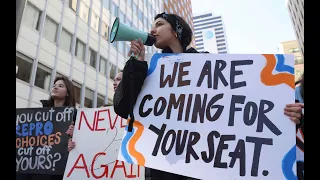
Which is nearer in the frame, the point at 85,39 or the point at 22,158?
the point at 22,158

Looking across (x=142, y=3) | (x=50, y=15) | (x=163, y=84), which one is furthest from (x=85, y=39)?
(x=163, y=84)

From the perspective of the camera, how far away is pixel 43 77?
46.6ft

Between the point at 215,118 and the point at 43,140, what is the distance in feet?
6.02

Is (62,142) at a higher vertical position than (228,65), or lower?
lower

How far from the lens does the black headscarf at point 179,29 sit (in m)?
1.95

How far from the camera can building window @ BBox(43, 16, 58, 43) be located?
15.0m

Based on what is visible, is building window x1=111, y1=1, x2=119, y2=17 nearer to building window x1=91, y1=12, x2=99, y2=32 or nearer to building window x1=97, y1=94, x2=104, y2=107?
building window x1=91, y1=12, x2=99, y2=32

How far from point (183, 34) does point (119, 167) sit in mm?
1274

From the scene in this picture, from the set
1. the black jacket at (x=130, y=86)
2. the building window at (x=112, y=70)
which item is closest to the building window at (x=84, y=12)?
the building window at (x=112, y=70)

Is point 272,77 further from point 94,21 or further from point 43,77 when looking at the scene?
point 94,21

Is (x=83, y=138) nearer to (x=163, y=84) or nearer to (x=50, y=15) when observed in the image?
(x=163, y=84)

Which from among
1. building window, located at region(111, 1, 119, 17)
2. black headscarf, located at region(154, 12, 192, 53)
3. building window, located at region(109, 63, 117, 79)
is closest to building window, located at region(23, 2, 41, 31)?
building window, located at region(109, 63, 117, 79)

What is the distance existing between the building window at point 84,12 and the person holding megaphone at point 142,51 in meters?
17.5
